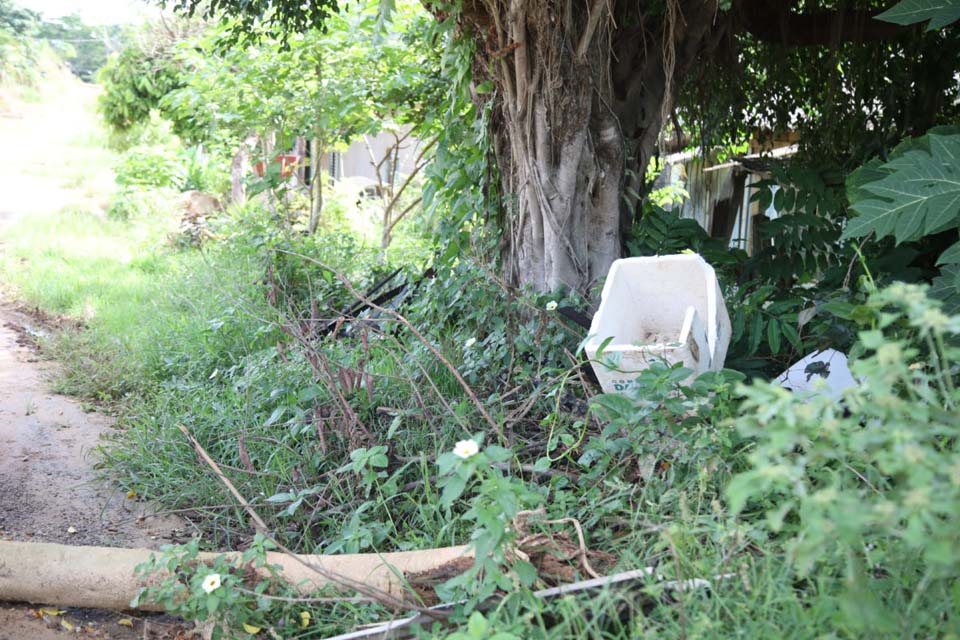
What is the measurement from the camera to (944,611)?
1.72 m

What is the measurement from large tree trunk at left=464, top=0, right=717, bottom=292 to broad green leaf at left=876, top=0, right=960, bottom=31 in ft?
4.08

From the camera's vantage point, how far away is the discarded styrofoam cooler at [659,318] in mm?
2930

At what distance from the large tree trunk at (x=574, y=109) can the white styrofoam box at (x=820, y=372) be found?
1159 millimetres

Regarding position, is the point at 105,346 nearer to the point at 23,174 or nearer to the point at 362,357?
the point at 362,357

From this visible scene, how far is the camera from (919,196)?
2.58m

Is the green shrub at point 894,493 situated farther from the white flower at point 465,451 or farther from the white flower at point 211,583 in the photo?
the white flower at point 211,583

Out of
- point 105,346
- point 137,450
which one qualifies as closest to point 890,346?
point 137,450

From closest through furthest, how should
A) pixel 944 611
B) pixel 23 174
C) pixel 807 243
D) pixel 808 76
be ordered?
pixel 944 611 → pixel 807 243 → pixel 808 76 → pixel 23 174

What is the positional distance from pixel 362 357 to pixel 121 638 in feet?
4.61

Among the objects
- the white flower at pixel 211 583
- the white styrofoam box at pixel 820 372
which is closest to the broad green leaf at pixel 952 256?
the white styrofoam box at pixel 820 372

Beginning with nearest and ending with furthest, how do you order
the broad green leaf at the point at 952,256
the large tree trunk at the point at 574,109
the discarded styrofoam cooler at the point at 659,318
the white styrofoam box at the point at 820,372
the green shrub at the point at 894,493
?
the green shrub at the point at 894,493 < the broad green leaf at the point at 952,256 < the discarded styrofoam cooler at the point at 659,318 < the white styrofoam box at the point at 820,372 < the large tree trunk at the point at 574,109

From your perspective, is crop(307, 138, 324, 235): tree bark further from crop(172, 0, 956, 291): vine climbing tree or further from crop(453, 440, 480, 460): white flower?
crop(453, 440, 480, 460): white flower

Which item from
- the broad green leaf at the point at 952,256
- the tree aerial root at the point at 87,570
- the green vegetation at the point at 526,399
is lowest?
the tree aerial root at the point at 87,570

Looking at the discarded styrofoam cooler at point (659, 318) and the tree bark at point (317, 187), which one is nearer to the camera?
the discarded styrofoam cooler at point (659, 318)
